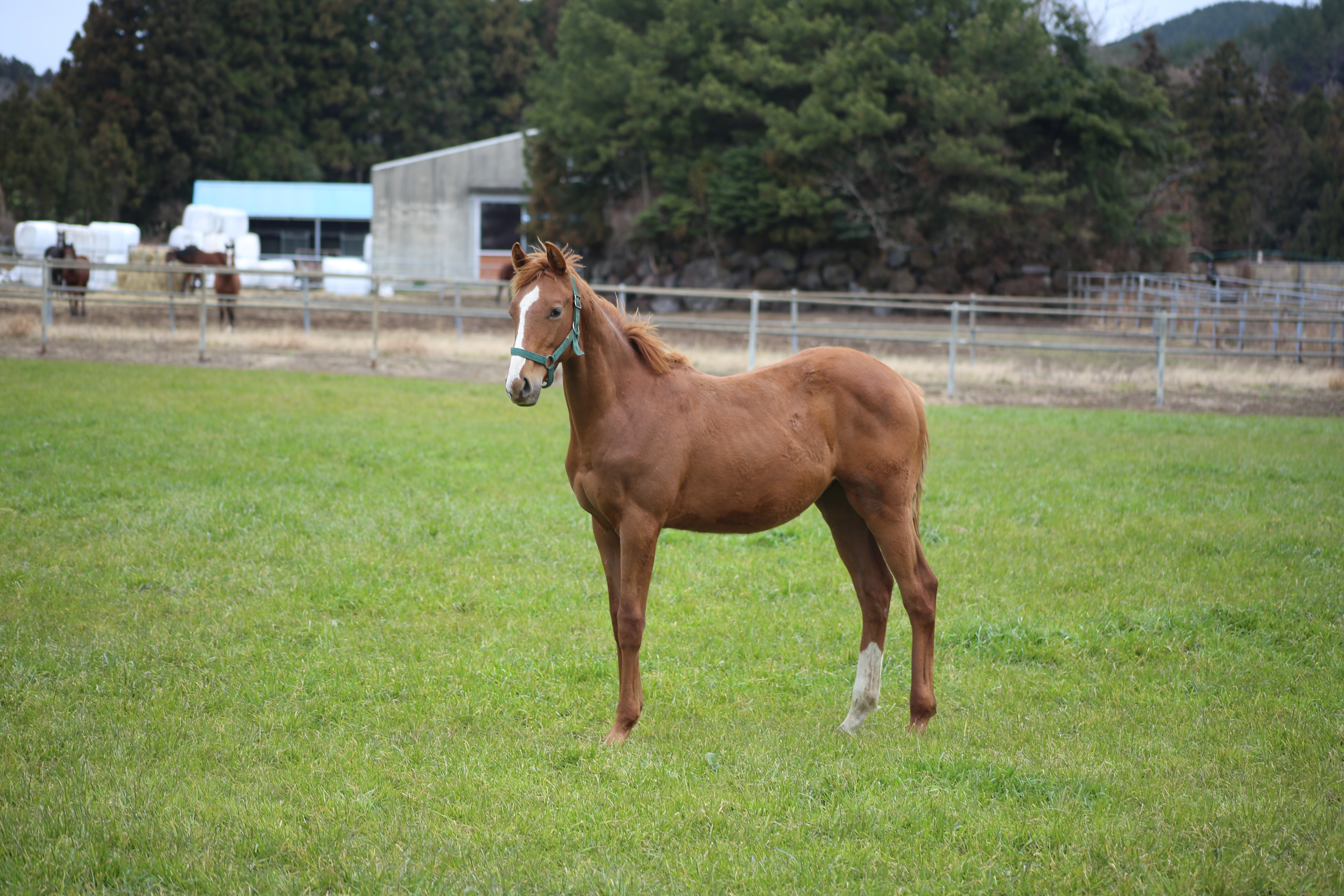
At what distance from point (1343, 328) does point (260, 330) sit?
2079 centimetres

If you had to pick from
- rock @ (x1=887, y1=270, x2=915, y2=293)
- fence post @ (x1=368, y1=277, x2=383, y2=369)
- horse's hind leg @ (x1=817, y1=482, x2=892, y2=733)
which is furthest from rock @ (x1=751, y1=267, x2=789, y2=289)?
horse's hind leg @ (x1=817, y1=482, x2=892, y2=733)

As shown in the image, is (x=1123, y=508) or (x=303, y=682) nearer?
(x=303, y=682)

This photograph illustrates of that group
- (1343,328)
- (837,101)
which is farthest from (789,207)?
(1343,328)

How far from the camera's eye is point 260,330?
20.4 metres

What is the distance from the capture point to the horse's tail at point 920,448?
4.36 m

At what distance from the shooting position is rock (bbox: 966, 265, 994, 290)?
30.7 metres

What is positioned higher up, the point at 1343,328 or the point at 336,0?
the point at 336,0

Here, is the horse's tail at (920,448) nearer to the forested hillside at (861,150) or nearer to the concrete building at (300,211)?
the forested hillside at (861,150)

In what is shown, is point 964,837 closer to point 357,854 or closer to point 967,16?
point 357,854

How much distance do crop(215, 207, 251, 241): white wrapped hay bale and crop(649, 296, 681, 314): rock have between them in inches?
602

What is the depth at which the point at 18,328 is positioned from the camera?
1736cm

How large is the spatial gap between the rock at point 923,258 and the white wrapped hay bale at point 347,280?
16974 mm

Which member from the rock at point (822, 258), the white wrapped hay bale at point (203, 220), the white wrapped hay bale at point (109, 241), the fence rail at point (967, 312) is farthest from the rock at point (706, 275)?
the white wrapped hay bale at point (109, 241)

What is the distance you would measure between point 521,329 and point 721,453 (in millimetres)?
984
